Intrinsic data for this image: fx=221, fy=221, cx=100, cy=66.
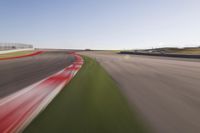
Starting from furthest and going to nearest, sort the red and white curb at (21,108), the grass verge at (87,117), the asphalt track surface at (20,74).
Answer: the asphalt track surface at (20,74), the red and white curb at (21,108), the grass verge at (87,117)

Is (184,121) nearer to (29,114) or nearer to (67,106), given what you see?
(67,106)

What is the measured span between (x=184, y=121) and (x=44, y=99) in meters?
2.97

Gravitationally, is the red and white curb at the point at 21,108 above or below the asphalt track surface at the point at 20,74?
above

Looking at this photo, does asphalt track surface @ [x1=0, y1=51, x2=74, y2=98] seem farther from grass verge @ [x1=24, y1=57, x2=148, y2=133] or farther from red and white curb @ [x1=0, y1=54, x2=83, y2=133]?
grass verge @ [x1=24, y1=57, x2=148, y2=133]

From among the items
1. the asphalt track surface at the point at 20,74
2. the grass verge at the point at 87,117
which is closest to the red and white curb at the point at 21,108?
the grass verge at the point at 87,117

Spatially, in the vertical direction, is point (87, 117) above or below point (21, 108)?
above

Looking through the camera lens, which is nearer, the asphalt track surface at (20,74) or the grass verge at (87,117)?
the grass verge at (87,117)

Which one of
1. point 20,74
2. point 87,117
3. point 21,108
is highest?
point 87,117

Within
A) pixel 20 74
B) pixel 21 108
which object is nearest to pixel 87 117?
pixel 21 108

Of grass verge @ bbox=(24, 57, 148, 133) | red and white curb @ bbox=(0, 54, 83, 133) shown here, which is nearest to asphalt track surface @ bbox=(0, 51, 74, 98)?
red and white curb @ bbox=(0, 54, 83, 133)

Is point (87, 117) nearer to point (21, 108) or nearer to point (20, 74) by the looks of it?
point (21, 108)

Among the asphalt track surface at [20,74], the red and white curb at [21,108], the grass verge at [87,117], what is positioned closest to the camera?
the grass verge at [87,117]

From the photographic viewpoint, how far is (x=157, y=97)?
5.14 metres

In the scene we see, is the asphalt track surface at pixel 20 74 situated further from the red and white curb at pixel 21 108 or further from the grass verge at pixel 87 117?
the grass verge at pixel 87 117
